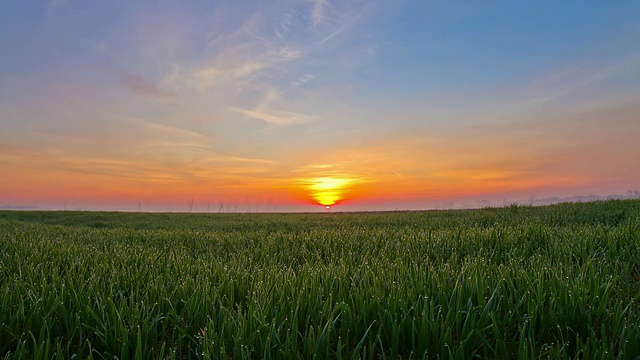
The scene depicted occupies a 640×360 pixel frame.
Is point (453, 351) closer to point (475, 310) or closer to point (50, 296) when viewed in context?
point (475, 310)

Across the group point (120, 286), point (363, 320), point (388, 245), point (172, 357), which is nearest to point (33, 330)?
point (120, 286)

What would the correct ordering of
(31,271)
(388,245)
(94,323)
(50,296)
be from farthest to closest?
(388,245) → (31,271) → (50,296) → (94,323)

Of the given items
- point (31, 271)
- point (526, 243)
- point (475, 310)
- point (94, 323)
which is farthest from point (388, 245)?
point (31, 271)

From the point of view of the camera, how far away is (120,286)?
3.21m

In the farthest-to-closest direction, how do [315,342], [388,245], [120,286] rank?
[388,245] → [120,286] → [315,342]

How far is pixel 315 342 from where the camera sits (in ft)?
6.36

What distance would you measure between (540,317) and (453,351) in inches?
29.0

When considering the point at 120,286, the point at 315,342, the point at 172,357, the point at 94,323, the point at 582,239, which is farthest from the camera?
the point at 582,239

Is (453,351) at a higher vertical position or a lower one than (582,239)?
lower

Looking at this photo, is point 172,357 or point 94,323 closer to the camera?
point 172,357

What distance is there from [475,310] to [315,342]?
3.47 feet

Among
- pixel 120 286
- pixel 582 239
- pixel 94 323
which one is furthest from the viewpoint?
pixel 582 239

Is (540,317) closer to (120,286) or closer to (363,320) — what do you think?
(363,320)

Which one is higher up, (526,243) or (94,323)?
(526,243)
